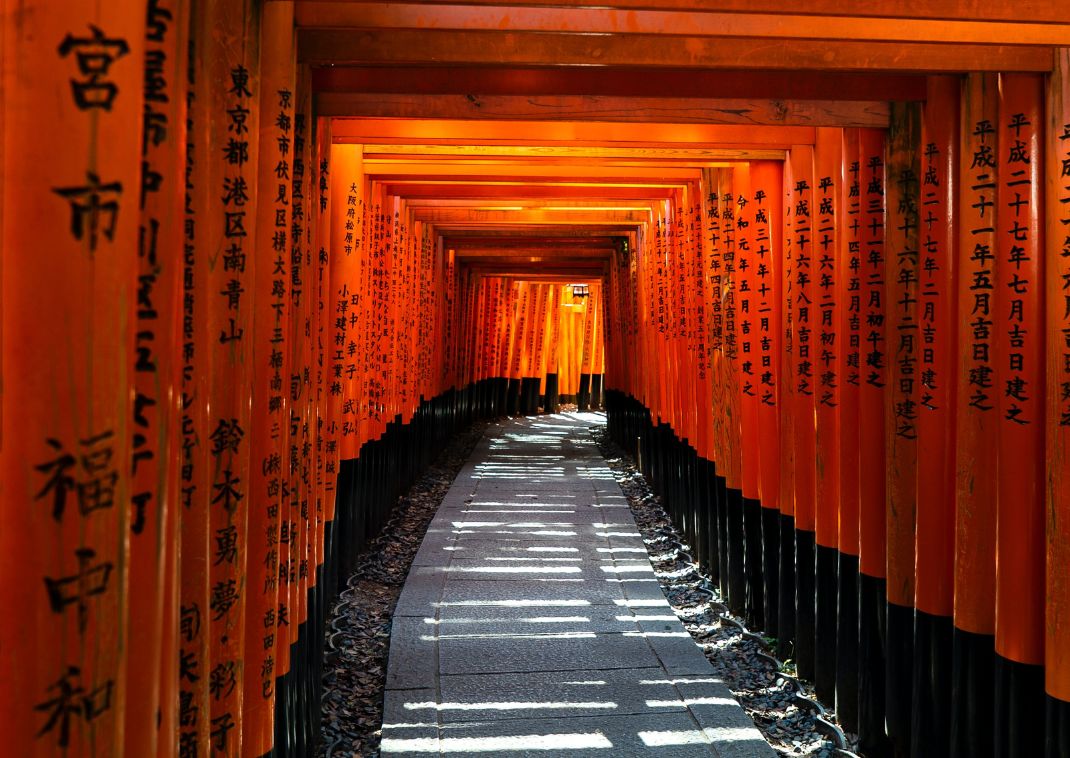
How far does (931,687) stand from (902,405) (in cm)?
117

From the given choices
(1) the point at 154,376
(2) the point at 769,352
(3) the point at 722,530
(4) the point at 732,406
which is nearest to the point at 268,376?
(1) the point at 154,376

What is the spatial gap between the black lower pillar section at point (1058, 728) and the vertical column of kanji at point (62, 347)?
9.33 ft

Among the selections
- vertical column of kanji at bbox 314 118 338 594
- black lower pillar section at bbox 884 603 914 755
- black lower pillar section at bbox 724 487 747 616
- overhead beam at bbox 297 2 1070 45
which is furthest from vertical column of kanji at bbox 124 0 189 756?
black lower pillar section at bbox 724 487 747 616

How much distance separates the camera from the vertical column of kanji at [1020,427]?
306cm

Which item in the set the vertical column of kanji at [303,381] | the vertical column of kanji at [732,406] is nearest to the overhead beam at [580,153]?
the vertical column of kanji at [732,406]

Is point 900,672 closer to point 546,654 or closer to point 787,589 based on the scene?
point 787,589

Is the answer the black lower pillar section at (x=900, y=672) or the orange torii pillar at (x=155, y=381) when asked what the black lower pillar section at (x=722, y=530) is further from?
the orange torii pillar at (x=155, y=381)

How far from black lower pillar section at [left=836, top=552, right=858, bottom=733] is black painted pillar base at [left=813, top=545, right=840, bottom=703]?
13 centimetres

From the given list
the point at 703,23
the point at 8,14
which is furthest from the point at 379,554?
the point at 8,14

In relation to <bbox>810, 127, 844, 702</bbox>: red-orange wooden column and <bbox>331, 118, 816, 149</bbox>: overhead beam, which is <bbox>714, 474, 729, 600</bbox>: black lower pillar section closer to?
<bbox>810, 127, 844, 702</bbox>: red-orange wooden column

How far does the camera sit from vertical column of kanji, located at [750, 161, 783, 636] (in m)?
5.58

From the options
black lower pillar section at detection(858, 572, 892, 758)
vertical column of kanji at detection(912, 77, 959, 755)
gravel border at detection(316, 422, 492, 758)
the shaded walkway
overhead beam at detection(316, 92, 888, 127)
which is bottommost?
gravel border at detection(316, 422, 492, 758)

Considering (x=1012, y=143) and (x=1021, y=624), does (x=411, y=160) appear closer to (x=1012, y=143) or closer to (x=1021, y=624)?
(x=1012, y=143)

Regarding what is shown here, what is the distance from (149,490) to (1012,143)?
3004 millimetres
